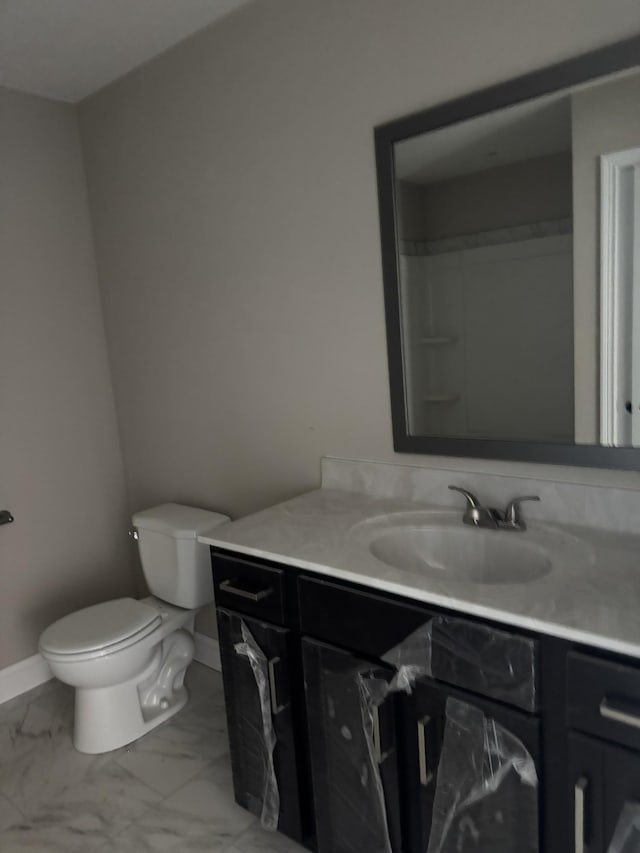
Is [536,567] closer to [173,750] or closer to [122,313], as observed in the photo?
[173,750]

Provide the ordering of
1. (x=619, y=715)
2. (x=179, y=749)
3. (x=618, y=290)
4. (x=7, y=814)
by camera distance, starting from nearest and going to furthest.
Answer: (x=619, y=715) → (x=618, y=290) → (x=7, y=814) → (x=179, y=749)

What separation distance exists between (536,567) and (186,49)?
204 centimetres

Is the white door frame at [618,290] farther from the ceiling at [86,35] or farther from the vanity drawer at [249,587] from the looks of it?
the ceiling at [86,35]

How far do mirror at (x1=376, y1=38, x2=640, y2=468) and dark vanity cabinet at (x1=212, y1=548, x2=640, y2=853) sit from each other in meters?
0.56

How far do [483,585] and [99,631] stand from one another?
1.44 metres

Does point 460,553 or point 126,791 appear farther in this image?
point 126,791

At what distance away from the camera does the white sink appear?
1.46 m

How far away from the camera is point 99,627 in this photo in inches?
83.9

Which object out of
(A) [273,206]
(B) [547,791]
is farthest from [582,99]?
(B) [547,791]

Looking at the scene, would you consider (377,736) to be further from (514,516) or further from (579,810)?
(514,516)

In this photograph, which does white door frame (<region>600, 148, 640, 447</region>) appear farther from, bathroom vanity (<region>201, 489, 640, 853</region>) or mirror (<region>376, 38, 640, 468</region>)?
bathroom vanity (<region>201, 489, 640, 853</region>)

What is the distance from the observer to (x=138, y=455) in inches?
110

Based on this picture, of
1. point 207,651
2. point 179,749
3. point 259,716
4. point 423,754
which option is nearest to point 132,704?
point 179,749

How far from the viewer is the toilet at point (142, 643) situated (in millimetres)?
2064
